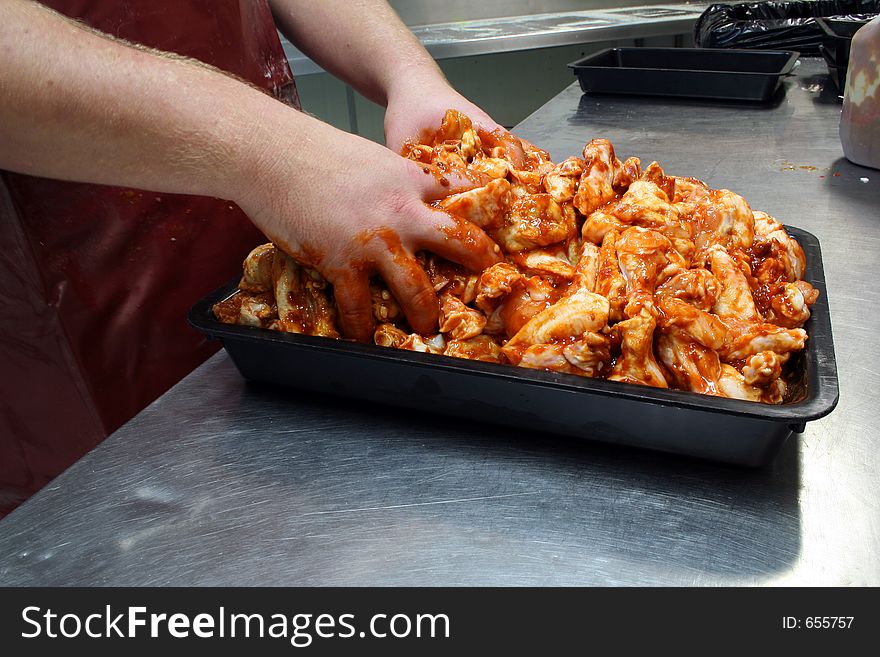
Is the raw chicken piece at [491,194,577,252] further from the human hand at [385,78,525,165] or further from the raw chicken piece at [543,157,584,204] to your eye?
the human hand at [385,78,525,165]

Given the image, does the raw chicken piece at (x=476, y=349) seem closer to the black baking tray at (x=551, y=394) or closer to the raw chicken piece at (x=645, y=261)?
the black baking tray at (x=551, y=394)

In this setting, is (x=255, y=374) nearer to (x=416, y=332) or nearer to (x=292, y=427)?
(x=292, y=427)

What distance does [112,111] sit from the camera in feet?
3.17

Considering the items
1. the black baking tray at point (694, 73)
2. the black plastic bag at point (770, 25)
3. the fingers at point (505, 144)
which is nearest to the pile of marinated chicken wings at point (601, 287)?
the fingers at point (505, 144)

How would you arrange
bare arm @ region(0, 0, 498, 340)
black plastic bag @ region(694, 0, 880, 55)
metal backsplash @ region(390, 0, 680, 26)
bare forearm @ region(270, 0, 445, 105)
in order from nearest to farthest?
bare arm @ region(0, 0, 498, 340)
bare forearm @ region(270, 0, 445, 105)
black plastic bag @ region(694, 0, 880, 55)
metal backsplash @ region(390, 0, 680, 26)

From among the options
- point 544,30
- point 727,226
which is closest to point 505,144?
point 727,226

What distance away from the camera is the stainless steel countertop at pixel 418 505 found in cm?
84

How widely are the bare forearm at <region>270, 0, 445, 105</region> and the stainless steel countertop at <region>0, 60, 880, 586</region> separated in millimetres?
889

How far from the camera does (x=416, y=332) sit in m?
1.15

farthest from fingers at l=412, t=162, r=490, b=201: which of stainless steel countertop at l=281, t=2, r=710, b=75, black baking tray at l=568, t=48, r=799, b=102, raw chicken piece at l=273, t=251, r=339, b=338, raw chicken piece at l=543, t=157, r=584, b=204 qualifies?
stainless steel countertop at l=281, t=2, r=710, b=75

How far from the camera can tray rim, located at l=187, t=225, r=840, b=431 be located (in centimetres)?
82

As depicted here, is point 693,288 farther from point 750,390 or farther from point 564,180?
point 564,180

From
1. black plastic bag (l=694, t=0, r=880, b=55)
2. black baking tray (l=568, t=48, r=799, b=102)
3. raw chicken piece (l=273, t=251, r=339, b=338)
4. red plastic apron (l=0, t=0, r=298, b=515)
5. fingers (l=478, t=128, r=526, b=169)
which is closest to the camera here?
raw chicken piece (l=273, t=251, r=339, b=338)

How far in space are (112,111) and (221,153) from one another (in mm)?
154
